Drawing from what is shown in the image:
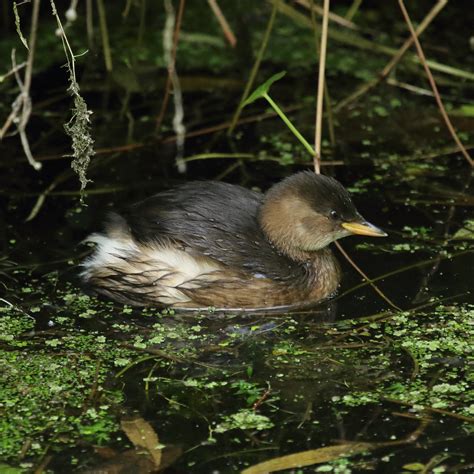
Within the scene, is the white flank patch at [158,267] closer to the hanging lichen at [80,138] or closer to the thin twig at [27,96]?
the hanging lichen at [80,138]

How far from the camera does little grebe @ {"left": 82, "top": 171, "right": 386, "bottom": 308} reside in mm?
5672

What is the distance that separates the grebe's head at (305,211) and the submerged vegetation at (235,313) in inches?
A: 12.9

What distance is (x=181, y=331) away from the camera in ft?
17.6

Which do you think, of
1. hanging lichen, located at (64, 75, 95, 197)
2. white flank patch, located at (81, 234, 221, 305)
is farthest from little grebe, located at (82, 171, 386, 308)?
hanging lichen, located at (64, 75, 95, 197)

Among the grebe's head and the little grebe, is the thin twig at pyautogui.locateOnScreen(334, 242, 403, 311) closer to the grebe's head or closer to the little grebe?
the little grebe

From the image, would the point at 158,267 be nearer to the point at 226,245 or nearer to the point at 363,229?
the point at 226,245

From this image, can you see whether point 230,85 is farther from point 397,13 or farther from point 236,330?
point 236,330

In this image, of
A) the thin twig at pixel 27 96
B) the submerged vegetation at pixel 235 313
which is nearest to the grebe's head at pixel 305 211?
the submerged vegetation at pixel 235 313

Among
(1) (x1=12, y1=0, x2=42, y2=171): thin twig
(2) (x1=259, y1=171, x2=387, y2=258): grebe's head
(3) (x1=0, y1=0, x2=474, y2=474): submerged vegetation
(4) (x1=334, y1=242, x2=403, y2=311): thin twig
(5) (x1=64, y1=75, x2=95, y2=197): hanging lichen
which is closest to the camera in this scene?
(3) (x1=0, y1=0, x2=474, y2=474): submerged vegetation

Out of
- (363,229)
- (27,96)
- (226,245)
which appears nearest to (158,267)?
(226,245)

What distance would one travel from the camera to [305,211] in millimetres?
5840

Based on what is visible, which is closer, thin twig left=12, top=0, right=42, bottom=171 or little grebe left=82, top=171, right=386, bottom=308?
thin twig left=12, top=0, right=42, bottom=171

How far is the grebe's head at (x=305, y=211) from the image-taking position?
5832mm

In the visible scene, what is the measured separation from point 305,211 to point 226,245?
469 mm
